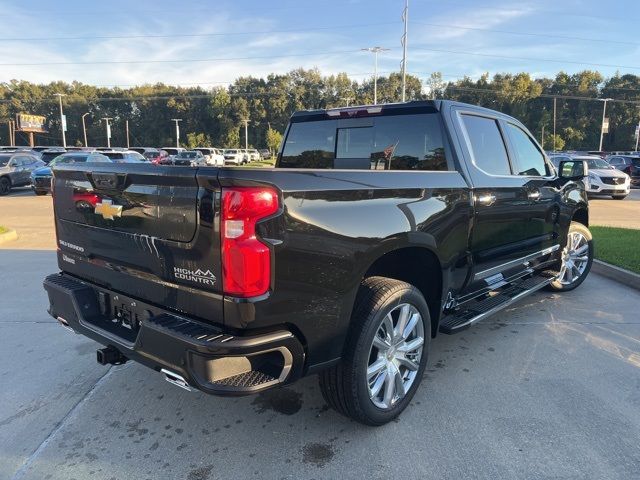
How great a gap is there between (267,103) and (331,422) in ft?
298

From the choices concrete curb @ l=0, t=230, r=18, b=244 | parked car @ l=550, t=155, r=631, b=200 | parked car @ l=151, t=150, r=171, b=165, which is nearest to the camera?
concrete curb @ l=0, t=230, r=18, b=244

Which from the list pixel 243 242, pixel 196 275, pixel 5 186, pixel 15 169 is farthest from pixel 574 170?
pixel 15 169

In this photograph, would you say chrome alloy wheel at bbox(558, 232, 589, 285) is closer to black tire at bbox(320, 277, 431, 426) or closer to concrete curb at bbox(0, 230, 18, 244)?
black tire at bbox(320, 277, 431, 426)

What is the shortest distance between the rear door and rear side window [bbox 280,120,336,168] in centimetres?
112

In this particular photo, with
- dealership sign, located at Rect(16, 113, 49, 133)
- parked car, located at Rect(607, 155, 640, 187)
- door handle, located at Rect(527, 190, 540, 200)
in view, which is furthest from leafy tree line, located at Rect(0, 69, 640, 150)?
door handle, located at Rect(527, 190, 540, 200)

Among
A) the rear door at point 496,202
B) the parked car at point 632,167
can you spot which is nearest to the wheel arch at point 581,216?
the rear door at point 496,202

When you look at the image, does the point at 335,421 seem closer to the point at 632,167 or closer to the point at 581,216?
the point at 581,216

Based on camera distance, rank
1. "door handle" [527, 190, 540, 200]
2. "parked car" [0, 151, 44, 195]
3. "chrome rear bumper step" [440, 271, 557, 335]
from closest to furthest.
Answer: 1. "chrome rear bumper step" [440, 271, 557, 335]
2. "door handle" [527, 190, 540, 200]
3. "parked car" [0, 151, 44, 195]

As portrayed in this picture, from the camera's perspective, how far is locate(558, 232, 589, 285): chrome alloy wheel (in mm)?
5715

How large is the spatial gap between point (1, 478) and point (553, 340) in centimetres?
426

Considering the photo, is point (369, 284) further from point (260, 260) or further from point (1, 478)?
point (1, 478)

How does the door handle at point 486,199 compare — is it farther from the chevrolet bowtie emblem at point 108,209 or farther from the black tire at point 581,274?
the chevrolet bowtie emblem at point 108,209

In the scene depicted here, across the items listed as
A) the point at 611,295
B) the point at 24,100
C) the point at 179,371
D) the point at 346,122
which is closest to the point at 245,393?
the point at 179,371

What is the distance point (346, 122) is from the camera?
13.3ft
